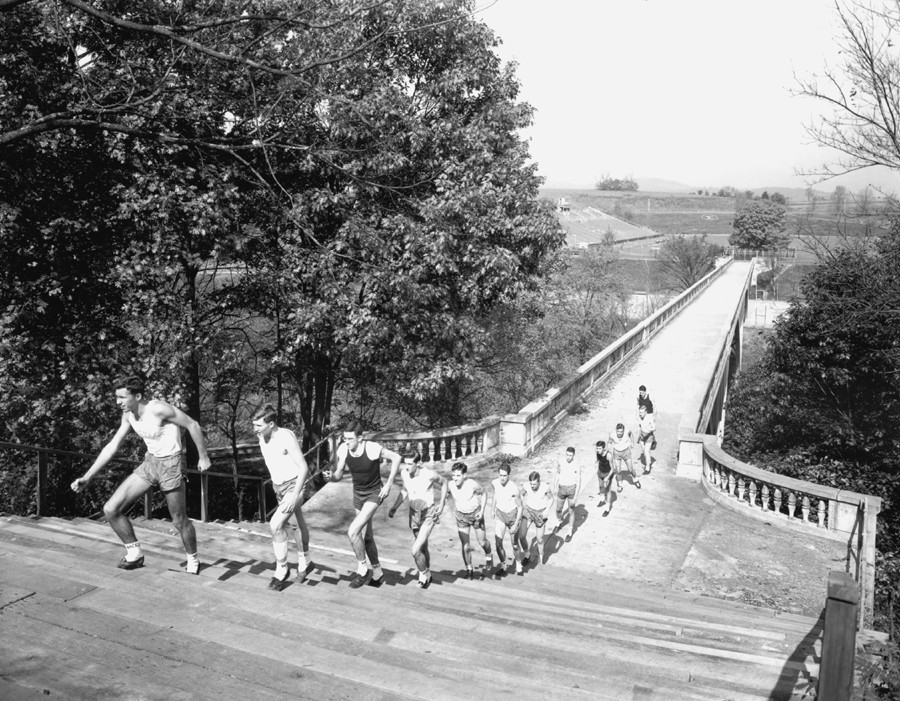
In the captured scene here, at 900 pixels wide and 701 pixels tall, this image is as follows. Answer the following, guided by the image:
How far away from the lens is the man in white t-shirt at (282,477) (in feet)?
21.7

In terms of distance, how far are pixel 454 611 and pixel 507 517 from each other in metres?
2.82

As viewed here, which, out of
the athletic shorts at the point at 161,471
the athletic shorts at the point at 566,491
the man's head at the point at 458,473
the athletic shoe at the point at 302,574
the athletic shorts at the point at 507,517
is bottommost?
the athletic shorts at the point at 566,491

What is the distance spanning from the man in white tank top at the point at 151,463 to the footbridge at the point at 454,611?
30 cm

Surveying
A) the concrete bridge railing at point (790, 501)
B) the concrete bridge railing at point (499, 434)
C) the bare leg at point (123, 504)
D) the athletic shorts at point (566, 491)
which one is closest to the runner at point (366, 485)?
the bare leg at point (123, 504)

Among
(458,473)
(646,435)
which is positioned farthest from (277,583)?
(646,435)

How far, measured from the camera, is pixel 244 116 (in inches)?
538

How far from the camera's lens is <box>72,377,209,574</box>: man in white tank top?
642 cm

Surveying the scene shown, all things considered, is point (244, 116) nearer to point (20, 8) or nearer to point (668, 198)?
point (20, 8)

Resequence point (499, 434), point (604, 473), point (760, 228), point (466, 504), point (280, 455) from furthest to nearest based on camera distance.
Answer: point (760, 228)
point (499, 434)
point (604, 473)
point (466, 504)
point (280, 455)

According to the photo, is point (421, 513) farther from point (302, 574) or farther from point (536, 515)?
point (536, 515)

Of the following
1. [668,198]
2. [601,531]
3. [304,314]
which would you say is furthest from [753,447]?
[668,198]

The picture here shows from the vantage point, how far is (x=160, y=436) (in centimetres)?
652

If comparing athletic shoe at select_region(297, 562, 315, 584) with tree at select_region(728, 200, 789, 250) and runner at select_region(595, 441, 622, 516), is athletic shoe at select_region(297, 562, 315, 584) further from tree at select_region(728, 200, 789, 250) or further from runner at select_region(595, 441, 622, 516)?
tree at select_region(728, 200, 789, 250)

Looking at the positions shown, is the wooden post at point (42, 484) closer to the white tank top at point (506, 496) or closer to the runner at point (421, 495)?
the runner at point (421, 495)
